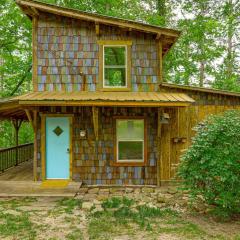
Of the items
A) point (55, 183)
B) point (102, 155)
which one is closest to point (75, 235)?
point (55, 183)

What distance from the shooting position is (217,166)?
572 cm

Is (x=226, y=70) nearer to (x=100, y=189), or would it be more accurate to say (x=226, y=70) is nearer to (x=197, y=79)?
(x=197, y=79)

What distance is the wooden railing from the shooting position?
1086 cm

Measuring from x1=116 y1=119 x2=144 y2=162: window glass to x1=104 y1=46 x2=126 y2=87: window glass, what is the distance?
1367mm

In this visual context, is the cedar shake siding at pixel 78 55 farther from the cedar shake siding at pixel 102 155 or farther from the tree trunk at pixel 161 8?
the tree trunk at pixel 161 8

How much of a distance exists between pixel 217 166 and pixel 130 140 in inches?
145

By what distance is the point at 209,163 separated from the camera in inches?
229

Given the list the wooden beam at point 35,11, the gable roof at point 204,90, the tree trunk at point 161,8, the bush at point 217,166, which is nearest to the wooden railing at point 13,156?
the wooden beam at point 35,11

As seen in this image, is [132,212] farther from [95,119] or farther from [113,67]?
[113,67]

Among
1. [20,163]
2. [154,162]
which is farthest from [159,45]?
[20,163]

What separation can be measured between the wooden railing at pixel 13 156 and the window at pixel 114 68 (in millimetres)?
4912

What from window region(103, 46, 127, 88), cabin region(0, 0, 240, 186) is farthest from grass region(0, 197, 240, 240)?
window region(103, 46, 127, 88)

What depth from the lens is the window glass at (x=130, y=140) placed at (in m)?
8.98

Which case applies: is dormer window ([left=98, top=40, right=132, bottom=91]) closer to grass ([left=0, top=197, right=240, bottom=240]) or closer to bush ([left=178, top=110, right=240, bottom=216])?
bush ([left=178, top=110, right=240, bottom=216])
